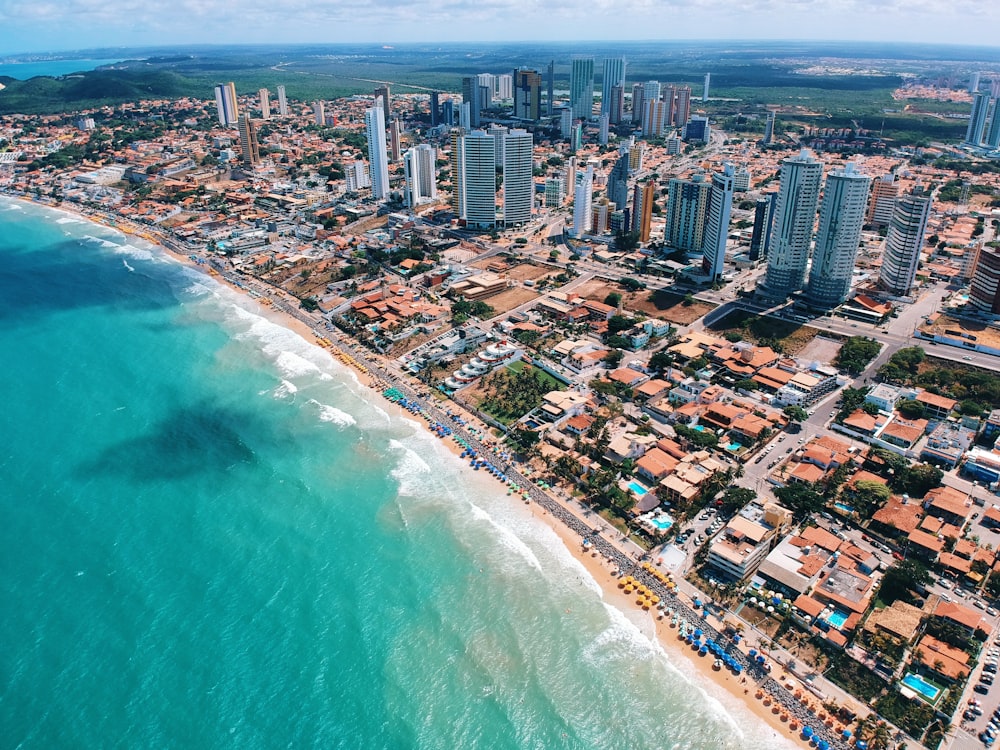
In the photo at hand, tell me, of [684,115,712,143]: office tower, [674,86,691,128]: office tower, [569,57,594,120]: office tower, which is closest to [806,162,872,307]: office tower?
[684,115,712,143]: office tower

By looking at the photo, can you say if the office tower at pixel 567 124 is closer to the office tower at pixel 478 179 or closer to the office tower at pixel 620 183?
the office tower at pixel 620 183

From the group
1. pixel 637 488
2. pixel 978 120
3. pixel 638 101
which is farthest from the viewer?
pixel 638 101

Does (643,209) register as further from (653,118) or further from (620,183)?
(653,118)

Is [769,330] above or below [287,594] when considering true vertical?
above

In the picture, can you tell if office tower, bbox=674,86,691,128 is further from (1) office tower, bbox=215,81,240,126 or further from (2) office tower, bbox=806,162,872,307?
(2) office tower, bbox=806,162,872,307

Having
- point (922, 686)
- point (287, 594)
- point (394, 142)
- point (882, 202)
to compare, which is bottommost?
point (287, 594)

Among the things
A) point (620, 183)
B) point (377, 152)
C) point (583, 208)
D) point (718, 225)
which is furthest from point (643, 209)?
point (377, 152)

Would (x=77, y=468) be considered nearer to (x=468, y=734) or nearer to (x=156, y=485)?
(x=156, y=485)
